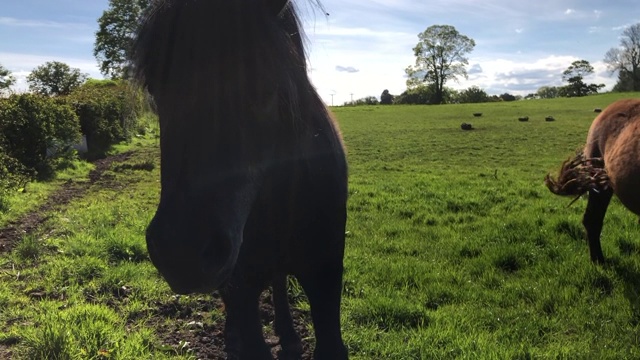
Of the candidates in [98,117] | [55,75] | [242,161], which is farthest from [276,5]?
[55,75]

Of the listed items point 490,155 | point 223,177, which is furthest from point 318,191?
point 490,155

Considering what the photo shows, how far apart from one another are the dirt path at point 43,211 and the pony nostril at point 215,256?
209 inches

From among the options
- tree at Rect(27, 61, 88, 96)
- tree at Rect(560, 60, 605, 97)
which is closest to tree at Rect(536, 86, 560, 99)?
tree at Rect(560, 60, 605, 97)

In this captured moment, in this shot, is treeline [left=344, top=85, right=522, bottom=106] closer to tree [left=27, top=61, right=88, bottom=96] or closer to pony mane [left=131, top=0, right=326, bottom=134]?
tree [left=27, top=61, right=88, bottom=96]

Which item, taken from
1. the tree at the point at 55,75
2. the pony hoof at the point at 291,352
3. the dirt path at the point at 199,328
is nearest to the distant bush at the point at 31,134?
the dirt path at the point at 199,328

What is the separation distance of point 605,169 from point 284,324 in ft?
12.8

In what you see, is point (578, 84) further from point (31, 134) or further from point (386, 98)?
point (31, 134)

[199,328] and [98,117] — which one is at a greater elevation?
[98,117]

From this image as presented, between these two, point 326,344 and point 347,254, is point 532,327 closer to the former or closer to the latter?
point 326,344

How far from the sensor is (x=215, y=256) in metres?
1.64

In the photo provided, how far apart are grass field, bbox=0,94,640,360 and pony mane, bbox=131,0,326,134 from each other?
85.4 inches

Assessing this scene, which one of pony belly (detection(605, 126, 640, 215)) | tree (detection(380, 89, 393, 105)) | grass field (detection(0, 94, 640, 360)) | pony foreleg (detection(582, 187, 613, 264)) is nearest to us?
grass field (detection(0, 94, 640, 360))

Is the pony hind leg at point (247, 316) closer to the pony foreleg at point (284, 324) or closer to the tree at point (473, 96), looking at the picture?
the pony foreleg at point (284, 324)

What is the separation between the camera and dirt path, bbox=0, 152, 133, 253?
20.4 ft
